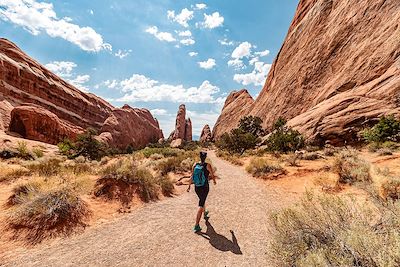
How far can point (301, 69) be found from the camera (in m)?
38.0

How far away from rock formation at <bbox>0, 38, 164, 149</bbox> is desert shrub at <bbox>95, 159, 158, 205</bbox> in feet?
97.8

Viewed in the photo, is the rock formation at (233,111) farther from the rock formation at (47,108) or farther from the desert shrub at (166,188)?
the desert shrub at (166,188)

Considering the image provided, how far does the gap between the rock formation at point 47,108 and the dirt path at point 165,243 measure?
3297cm

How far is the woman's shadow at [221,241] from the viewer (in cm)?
484

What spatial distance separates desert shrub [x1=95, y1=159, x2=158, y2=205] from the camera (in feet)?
27.0

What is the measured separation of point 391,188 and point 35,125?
1551 inches

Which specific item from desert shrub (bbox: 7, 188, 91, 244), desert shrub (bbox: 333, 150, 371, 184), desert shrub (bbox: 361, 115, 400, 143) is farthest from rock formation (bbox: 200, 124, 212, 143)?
desert shrub (bbox: 7, 188, 91, 244)

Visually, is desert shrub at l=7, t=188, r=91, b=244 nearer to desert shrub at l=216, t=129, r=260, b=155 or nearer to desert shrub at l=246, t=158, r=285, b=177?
desert shrub at l=246, t=158, r=285, b=177

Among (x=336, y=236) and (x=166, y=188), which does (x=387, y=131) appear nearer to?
(x=166, y=188)

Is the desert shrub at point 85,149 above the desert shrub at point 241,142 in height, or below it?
above

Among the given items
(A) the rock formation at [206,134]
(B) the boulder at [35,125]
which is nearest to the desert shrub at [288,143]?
(B) the boulder at [35,125]

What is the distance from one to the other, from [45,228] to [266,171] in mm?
11283

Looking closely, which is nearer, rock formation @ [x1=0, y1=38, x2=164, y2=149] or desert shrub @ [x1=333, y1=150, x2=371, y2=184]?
desert shrub @ [x1=333, y1=150, x2=371, y2=184]

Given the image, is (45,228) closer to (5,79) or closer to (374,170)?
(374,170)
